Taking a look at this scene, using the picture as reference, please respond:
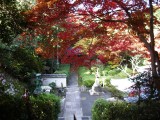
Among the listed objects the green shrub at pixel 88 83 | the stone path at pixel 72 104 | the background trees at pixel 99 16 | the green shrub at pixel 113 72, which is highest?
the background trees at pixel 99 16

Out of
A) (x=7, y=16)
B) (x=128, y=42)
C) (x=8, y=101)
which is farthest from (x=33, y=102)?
(x=128, y=42)

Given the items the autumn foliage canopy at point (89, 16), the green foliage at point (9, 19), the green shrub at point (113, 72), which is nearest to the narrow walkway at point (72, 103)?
the green shrub at point (113, 72)

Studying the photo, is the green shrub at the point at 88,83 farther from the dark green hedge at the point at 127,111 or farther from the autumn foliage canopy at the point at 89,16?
the autumn foliage canopy at the point at 89,16

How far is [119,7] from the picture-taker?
23.8 ft

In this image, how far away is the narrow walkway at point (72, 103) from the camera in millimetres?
11922

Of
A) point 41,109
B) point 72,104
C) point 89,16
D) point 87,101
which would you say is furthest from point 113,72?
point 89,16

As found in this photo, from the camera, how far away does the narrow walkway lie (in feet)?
39.1

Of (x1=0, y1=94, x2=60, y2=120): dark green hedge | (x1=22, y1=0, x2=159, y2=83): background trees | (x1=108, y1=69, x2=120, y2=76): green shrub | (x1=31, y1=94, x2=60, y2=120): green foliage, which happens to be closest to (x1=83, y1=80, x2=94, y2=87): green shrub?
(x1=108, y1=69, x2=120, y2=76): green shrub

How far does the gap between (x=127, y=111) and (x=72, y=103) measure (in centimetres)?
678

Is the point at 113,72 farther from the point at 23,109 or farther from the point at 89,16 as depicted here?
the point at 23,109

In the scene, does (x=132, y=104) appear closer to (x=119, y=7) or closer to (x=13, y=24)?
(x=119, y=7)

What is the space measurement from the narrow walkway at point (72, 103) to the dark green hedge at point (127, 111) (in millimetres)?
2832

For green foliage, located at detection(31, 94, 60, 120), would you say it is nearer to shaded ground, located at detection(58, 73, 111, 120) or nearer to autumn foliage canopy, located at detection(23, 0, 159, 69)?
autumn foliage canopy, located at detection(23, 0, 159, 69)

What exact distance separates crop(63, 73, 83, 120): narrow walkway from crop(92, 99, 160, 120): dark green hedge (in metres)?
2.83
